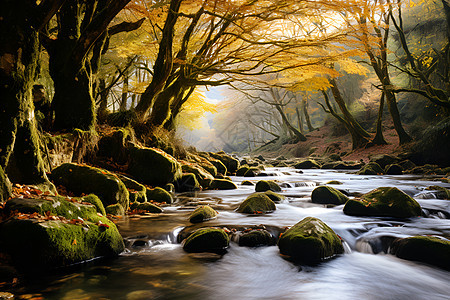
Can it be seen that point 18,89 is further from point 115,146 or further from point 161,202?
point 115,146

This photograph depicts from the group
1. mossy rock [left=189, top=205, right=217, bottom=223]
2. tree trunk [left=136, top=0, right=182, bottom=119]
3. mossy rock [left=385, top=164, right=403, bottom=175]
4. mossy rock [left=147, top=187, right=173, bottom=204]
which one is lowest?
mossy rock [left=385, top=164, right=403, bottom=175]

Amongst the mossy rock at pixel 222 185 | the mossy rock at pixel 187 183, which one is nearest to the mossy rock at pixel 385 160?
the mossy rock at pixel 222 185

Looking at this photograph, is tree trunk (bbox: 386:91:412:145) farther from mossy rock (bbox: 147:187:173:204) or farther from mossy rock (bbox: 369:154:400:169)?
mossy rock (bbox: 147:187:173:204)

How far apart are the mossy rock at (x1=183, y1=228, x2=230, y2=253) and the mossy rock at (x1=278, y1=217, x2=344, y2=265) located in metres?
0.73

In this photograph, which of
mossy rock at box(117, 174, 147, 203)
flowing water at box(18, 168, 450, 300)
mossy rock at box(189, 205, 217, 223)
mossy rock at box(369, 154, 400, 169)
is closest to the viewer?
flowing water at box(18, 168, 450, 300)

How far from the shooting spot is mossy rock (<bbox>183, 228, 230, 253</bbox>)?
368 cm

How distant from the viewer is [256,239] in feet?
12.8

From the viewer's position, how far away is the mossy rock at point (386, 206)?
507 cm

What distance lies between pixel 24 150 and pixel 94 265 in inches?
71.7

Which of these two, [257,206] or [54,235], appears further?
[257,206]

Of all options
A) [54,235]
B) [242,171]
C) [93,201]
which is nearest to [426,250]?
[54,235]

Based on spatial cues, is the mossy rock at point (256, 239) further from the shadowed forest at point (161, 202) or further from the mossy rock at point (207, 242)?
the mossy rock at point (207, 242)

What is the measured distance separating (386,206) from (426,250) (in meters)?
1.94

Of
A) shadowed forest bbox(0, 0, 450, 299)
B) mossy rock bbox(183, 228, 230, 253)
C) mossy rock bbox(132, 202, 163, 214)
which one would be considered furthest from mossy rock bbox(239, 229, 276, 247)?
mossy rock bbox(132, 202, 163, 214)
